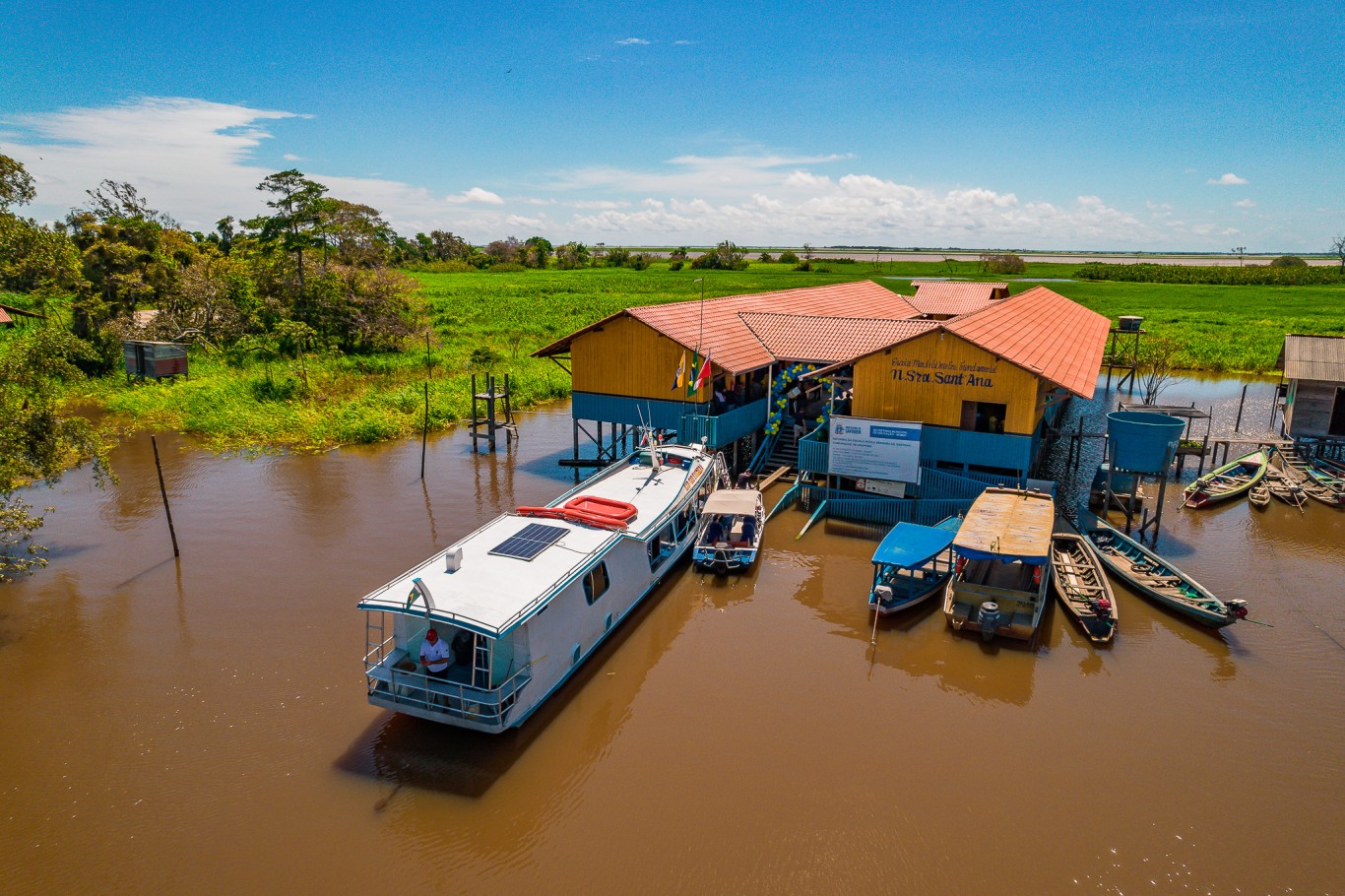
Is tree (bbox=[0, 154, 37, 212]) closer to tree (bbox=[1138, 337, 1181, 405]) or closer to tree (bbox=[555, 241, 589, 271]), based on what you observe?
tree (bbox=[1138, 337, 1181, 405])

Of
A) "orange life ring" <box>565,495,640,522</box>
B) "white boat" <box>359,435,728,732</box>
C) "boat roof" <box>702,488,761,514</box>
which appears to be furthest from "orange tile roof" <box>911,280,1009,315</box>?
"white boat" <box>359,435,728,732</box>

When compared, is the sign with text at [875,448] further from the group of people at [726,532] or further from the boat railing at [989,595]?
the boat railing at [989,595]

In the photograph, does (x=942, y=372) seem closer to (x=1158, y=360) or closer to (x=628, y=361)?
(x=628, y=361)

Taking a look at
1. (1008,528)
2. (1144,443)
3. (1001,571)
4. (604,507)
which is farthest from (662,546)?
(1144,443)

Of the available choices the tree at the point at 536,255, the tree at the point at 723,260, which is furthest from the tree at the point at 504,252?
the tree at the point at 723,260

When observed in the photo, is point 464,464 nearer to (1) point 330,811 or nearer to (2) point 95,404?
(1) point 330,811

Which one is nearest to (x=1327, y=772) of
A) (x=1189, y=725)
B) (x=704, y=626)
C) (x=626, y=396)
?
(x=1189, y=725)
